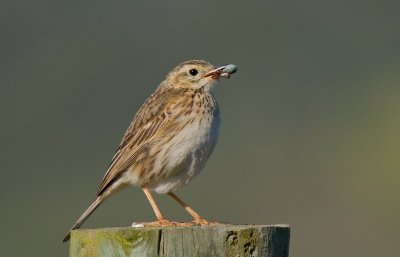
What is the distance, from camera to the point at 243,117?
65.2 meters

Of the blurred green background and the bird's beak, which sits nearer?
the bird's beak

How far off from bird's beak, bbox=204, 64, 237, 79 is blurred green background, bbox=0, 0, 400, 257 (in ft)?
50.2

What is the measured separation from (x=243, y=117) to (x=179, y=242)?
178 ft

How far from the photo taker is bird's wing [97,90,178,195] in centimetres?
1505

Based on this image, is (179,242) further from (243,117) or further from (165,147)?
(243,117)

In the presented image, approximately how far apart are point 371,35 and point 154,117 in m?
85.1

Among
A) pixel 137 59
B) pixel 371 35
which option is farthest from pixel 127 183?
pixel 371 35

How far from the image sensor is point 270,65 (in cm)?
8812

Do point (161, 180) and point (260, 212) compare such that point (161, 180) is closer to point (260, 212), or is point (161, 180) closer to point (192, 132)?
point (192, 132)

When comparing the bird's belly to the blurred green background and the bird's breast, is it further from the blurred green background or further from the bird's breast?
the blurred green background

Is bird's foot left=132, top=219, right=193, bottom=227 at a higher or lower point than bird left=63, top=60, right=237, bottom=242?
lower

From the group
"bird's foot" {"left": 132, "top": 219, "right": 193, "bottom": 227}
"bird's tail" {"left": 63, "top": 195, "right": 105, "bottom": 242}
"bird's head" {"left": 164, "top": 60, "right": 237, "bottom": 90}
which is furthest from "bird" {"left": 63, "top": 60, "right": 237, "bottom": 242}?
"bird's foot" {"left": 132, "top": 219, "right": 193, "bottom": 227}

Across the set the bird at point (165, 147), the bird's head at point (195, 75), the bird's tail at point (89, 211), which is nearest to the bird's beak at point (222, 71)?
the bird's head at point (195, 75)

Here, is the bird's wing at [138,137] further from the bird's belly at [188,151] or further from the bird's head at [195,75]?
the bird's head at [195,75]
